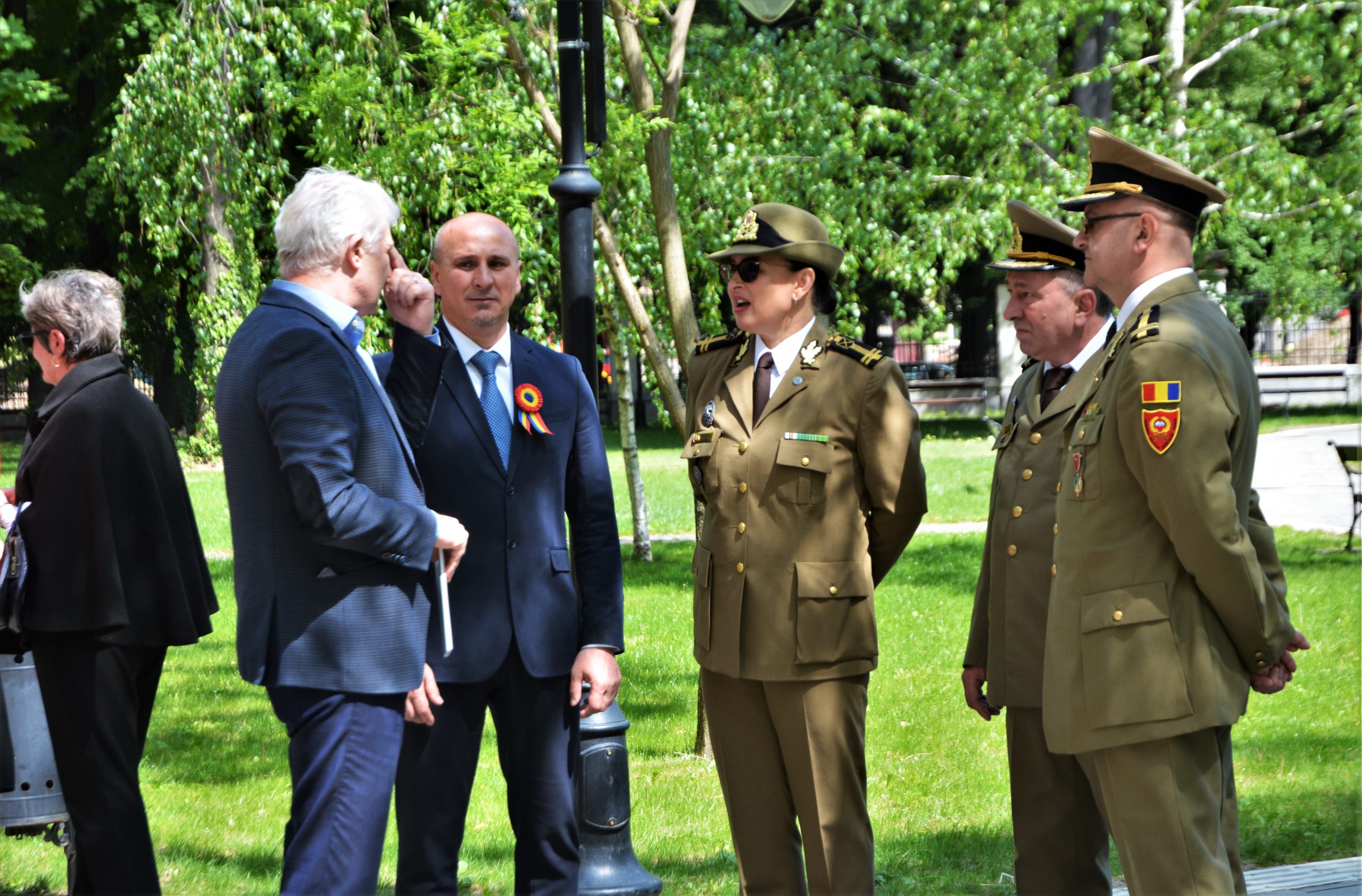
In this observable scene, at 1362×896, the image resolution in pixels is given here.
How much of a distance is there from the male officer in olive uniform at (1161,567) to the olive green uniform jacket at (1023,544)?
515mm

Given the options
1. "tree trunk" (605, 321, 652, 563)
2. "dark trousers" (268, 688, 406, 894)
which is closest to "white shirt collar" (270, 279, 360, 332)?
"dark trousers" (268, 688, 406, 894)

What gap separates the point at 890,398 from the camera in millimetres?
3887

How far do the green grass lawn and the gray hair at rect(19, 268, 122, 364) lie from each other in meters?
1.97

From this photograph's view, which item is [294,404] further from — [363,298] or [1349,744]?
[1349,744]

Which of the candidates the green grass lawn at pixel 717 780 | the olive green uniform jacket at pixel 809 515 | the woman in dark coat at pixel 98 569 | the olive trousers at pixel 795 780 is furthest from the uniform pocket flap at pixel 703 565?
the woman in dark coat at pixel 98 569

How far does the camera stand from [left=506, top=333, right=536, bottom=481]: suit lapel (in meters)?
3.51

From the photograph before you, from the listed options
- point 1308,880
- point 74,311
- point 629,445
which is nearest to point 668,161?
point 74,311

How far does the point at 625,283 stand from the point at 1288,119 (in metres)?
15.1

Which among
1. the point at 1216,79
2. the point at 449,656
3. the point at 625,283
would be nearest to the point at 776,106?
the point at 625,283

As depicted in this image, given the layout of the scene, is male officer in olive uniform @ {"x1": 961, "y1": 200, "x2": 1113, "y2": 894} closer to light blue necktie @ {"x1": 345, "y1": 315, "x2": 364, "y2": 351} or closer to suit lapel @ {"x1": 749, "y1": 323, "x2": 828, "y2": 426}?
suit lapel @ {"x1": 749, "y1": 323, "x2": 828, "y2": 426}

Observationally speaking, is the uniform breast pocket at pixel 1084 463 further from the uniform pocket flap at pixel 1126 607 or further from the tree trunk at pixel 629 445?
the tree trunk at pixel 629 445

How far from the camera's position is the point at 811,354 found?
396 centimetres

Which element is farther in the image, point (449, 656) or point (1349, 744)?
point (1349, 744)

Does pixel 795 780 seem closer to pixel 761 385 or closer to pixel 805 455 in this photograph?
pixel 805 455
